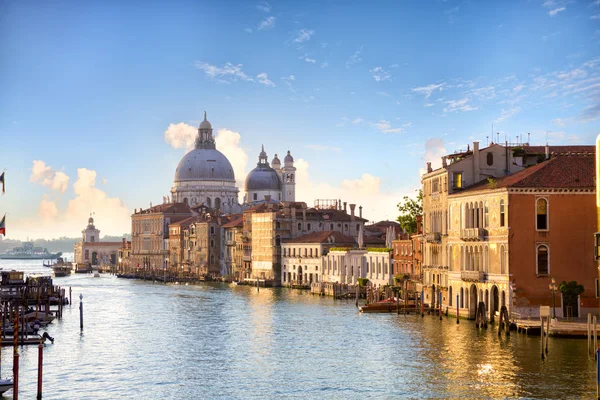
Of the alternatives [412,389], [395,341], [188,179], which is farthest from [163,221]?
[412,389]

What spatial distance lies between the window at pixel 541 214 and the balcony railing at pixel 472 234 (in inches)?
119

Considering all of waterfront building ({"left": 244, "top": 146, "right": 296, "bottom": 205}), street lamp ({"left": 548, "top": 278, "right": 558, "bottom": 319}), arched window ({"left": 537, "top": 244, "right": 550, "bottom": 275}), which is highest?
waterfront building ({"left": 244, "top": 146, "right": 296, "bottom": 205})

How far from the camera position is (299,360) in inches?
1441

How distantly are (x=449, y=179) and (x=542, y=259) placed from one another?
8767 mm

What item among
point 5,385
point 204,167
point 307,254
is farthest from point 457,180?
point 204,167

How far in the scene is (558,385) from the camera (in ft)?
99.6

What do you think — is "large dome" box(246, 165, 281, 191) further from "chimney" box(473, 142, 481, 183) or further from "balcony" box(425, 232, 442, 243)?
"chimney" box(473, 142, 481, 183)

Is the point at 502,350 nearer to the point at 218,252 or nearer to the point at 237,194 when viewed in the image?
the point at 218,252

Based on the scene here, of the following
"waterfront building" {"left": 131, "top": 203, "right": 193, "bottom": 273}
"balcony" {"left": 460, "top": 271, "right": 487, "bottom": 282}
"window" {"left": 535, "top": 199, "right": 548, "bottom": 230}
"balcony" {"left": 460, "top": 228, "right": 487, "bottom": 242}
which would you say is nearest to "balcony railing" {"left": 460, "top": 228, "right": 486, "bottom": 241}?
"balcony" {"left": 460, "top": 228, "right": 487, "bottom": 242}

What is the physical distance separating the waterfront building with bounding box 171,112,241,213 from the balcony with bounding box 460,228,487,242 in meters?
104

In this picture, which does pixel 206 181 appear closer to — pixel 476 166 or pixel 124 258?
pixel 124 258

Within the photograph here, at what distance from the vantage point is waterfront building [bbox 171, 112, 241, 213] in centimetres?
15250

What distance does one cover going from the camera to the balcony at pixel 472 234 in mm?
45594

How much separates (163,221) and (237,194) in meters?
16.8
